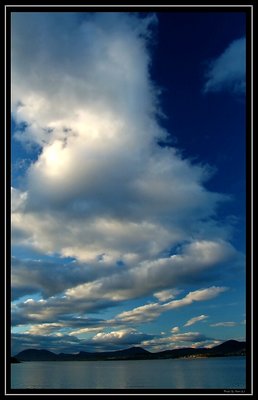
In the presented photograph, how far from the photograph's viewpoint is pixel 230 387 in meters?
2.98
